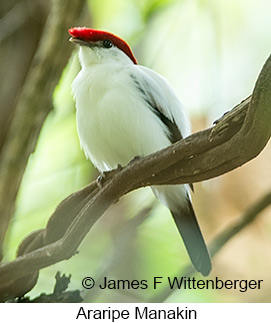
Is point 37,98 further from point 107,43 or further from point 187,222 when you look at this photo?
point 187,222

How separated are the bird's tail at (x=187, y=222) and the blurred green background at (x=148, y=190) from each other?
31mm

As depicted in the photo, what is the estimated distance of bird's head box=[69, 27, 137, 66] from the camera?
1718mm

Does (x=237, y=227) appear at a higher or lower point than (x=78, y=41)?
lower

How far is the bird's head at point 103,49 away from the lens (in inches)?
67.6

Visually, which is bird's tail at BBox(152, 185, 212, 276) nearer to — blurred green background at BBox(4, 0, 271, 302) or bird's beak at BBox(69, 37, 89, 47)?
blurred green background at BBox(4, 0, 271, 302)

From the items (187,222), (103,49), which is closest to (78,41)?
(103,49)

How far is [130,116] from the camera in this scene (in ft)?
5.16

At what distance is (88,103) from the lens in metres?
1.62

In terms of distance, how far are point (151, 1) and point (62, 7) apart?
374 millimetres

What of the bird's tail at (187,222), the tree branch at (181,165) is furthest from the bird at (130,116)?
the tree branch at (181,165)

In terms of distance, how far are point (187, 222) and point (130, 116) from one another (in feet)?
1.00

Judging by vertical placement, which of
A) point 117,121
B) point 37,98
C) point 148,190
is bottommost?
point 148,190

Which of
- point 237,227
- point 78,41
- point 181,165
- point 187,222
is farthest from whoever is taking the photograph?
point 78,41
